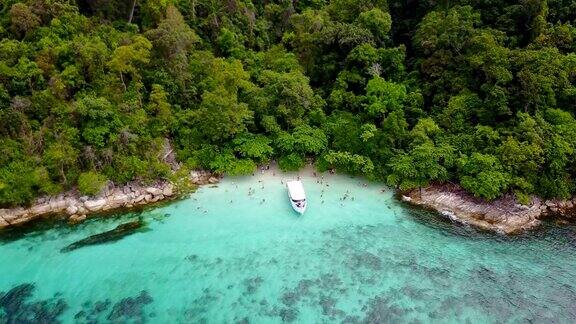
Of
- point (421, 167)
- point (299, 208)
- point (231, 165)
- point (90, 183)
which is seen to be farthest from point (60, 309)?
point (421, 167)

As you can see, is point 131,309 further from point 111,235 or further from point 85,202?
point 85,202

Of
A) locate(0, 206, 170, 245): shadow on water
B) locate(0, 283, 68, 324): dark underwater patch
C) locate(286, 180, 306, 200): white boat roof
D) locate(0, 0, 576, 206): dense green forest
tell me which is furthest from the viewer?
locate(0, 0, 576, 206): dense green forest

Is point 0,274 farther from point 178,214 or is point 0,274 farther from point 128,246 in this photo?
point 178,214

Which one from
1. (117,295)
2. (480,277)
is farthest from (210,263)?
(480,277)

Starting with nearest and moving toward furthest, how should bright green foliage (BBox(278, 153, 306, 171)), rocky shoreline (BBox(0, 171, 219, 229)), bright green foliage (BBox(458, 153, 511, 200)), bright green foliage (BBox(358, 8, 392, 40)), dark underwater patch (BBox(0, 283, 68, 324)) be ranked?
dark underwater patch (BBox(0, 283, 68, 324)) → rocky shoreline (BBox(0, 171, 219, 229)) → bright green foliage (BBox(458, 153, 511, 200)) → bright green foliage (BBox(278, 153, 306, 171)) → bright green foliage (BBox(358, 8, 392, 40))

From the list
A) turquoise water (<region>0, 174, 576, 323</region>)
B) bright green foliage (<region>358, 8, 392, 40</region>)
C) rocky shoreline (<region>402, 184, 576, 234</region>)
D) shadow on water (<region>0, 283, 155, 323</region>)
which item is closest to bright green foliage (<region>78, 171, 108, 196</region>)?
turquoise water (<region>0, 174, 576, 323</region>)

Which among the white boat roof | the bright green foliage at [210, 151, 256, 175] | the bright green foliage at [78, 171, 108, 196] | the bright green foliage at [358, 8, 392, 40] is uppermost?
the bright green foliage at [358, 8, 392, 40]

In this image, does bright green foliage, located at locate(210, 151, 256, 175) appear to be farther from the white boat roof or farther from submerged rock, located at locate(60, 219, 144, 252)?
submerged rock, located at locate(60, 219, 144, 252)
